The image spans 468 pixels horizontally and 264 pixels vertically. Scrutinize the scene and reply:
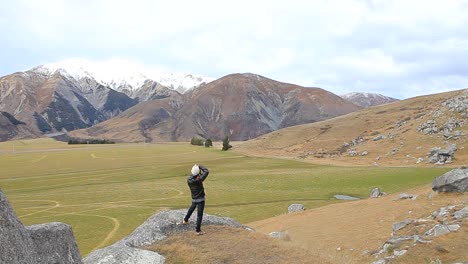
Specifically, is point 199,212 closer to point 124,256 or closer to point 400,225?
point 124,256

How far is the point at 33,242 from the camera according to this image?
38.6ft

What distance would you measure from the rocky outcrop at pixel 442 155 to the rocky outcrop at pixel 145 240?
220 feet

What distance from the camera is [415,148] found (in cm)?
9256

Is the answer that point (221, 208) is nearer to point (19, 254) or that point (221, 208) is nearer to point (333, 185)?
point (333, 185)

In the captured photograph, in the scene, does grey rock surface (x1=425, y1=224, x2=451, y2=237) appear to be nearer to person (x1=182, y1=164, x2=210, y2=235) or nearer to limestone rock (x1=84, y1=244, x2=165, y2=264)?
person (x1=182, y1=164, x2=210, y2=235)

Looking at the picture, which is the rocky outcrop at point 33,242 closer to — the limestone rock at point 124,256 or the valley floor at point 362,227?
the limestone rock at point 124,256

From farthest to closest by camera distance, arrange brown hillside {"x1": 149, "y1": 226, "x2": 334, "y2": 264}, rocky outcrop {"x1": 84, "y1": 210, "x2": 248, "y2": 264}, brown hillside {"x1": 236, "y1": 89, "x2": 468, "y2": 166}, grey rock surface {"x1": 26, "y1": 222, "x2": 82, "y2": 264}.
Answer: brown hillside {"x1": 236, "y1": 89, "x2": 468, "y2": 166} → brown hillside {"x1": 149, "y1": 226, "x2": 334, "y2": 264} → rocky outcrop {"x1": 84, "y1": 210, "x2": 248, "y2": 264} → grey rock surface {"x1": 26, "y1": 222, "x2": 82, "y2": 264}

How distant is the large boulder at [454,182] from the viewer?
33.9m

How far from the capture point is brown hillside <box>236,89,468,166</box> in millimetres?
91500

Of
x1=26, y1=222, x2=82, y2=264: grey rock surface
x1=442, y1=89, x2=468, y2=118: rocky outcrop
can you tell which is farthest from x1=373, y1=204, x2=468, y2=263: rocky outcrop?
x1=442, y1=89, x2=468, y2=118: rocky outcrop

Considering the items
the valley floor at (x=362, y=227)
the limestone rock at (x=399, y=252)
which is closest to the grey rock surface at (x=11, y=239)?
the valley floor at (x=362, y=227)

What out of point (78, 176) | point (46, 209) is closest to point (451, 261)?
point (46, 209)

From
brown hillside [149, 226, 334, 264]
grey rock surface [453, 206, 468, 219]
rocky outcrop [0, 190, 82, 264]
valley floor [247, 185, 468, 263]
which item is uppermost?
rocky outcrop [0, 190, 82, 264]

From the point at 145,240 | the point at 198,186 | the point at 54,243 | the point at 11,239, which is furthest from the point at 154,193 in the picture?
the point at 11,239
